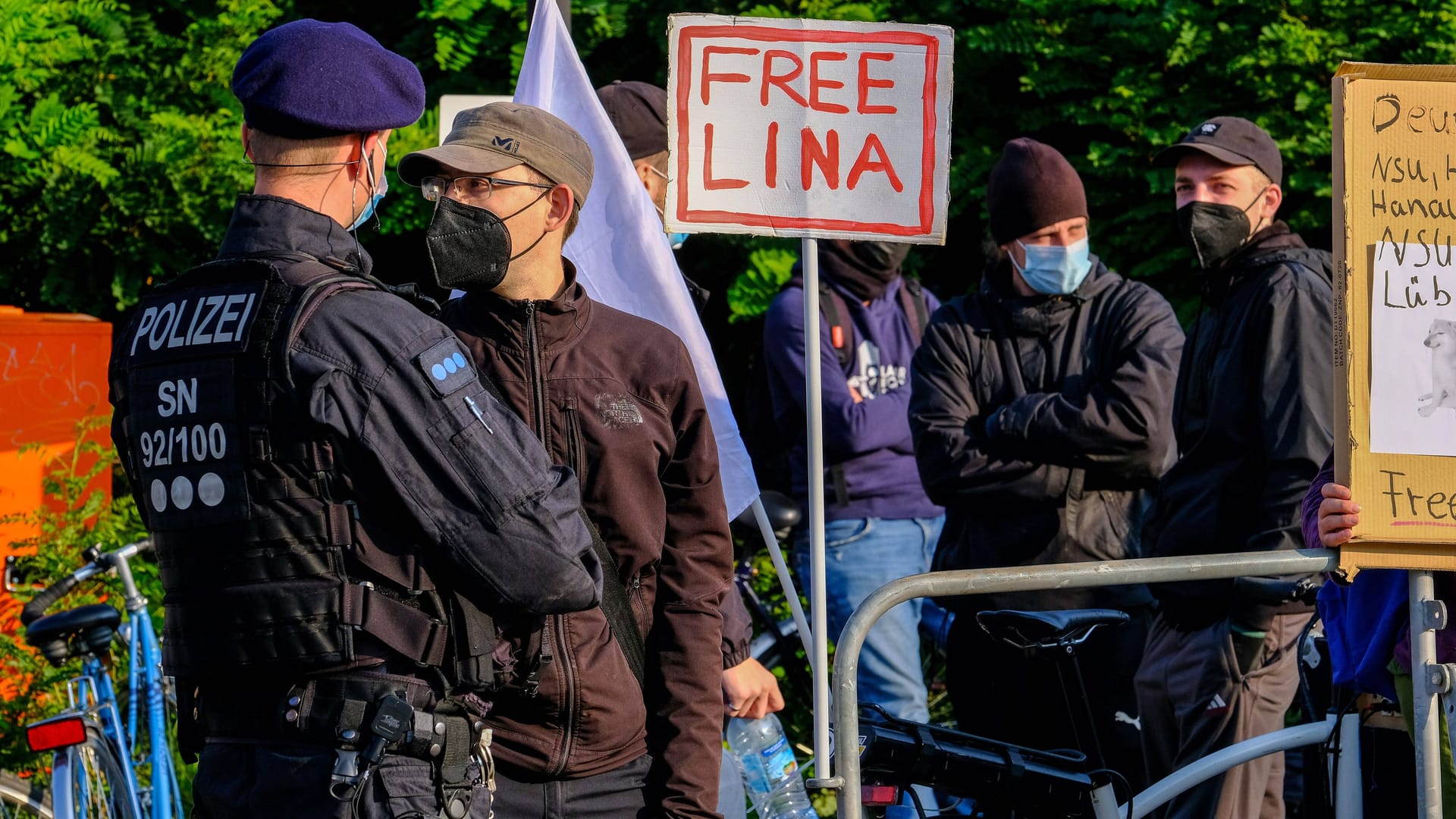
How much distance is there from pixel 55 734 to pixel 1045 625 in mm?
3424

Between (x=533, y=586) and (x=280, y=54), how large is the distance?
1001 millimetres

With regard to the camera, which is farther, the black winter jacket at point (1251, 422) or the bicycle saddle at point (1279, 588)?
the black winter jacket at point (1251, 422)

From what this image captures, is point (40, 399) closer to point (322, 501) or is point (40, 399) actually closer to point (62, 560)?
point (62, 560)

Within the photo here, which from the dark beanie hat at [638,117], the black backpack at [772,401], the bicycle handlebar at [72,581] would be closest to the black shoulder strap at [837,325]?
the black backpack at [772,401]

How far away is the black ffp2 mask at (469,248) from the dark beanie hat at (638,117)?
161 centimetres

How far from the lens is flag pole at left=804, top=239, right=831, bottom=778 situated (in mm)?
3359

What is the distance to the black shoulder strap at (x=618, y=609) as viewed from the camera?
2998 millimetres

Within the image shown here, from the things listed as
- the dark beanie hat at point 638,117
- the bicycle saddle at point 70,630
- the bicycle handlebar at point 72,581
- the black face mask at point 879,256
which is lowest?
the bicycle saddle at point 70,630

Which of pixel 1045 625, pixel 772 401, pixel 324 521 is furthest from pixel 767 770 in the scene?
pixel 324 521

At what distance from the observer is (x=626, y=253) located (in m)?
4.02

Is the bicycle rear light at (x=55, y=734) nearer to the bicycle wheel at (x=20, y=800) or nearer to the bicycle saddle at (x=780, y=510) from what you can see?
the bicycle wheel at (x=20, y=800)

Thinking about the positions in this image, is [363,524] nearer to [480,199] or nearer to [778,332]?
[480,199]

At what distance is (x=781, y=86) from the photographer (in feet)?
11.8

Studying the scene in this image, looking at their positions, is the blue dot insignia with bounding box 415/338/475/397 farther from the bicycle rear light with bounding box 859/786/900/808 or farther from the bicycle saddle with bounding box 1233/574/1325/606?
the bicycle saddle with bounding box 1233/574/1325/606
